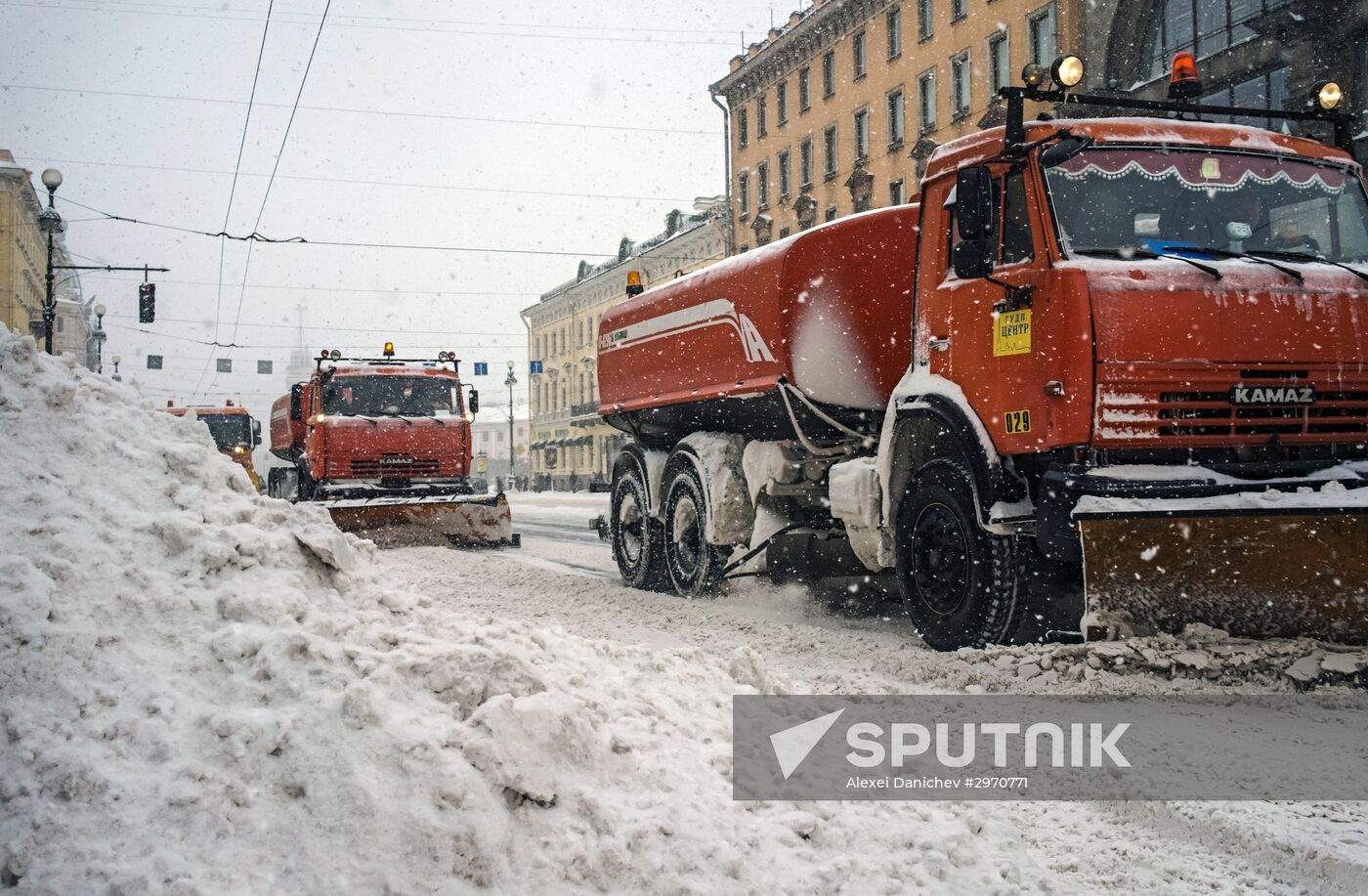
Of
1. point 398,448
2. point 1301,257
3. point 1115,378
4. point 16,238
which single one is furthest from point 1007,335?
point 16,238

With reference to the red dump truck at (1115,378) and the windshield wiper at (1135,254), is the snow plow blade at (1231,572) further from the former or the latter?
the windshield wiper at (1135,254)

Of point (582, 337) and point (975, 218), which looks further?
point (582, 337)

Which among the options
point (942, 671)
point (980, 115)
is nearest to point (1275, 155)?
point (942, 671)

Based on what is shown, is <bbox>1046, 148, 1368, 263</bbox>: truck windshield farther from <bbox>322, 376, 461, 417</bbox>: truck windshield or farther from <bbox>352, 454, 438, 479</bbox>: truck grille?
<bbox>322, 376, 461, 417</bbox>: truck windshield

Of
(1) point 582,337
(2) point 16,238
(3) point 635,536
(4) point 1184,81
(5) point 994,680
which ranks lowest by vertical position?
(5) point 994,680

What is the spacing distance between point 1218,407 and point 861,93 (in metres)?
37.0

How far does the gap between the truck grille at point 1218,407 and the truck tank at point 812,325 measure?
258 centimetres

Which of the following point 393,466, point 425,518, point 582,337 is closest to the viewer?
point 425,518

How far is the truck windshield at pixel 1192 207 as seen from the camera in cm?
619

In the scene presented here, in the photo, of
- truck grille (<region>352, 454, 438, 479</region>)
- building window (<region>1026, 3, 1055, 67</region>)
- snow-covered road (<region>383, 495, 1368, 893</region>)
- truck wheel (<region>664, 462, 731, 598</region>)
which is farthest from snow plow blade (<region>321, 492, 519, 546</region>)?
building window (<region>1026, 3, 1055, 67</region>)

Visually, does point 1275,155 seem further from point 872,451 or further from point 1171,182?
point 872,451

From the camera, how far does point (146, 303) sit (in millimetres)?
26703

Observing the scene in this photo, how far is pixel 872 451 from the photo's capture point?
8141 millimetres

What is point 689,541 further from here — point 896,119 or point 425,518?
point 896,119
